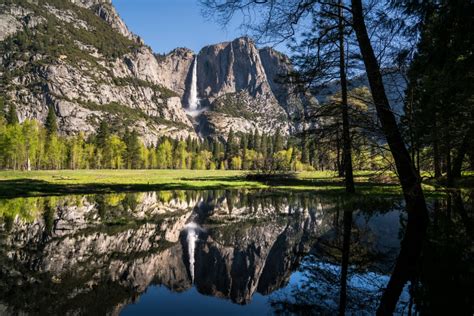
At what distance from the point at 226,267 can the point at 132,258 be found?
2.02m

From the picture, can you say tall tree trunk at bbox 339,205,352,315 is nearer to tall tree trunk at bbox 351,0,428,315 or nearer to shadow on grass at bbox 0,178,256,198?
tall tree trunk at bbox 351,0,428,315

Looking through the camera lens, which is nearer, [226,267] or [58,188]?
[226,267]

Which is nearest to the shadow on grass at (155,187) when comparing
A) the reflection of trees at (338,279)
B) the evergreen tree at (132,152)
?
the reflection of trees at (338,279)

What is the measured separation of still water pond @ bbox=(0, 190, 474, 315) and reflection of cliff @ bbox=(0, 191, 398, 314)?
0.07 ft

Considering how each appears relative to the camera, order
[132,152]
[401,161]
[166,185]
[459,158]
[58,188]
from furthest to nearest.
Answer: [132,152]
[166,185]
[58,188]
[459,158]
[401,161]

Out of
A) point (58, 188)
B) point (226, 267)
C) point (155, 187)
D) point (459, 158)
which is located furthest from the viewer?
point (155, 187)

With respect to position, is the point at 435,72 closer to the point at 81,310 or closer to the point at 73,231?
the point at 81,310

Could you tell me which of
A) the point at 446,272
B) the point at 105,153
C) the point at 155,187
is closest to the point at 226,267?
the point at 446,272

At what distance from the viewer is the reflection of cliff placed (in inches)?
179

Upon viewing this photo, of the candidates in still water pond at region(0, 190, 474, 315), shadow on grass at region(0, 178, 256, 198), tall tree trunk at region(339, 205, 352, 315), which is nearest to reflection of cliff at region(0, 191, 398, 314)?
still water pond at region(0, 190, 474, 315)

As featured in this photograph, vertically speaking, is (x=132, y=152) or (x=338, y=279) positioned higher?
(x=132, y=152)

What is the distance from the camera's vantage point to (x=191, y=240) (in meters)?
8.11

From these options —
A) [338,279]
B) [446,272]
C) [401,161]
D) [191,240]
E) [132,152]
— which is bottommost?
[191,240]

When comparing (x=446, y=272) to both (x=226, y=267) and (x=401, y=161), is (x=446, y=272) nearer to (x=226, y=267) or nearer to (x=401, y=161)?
(x=401, y=161)
